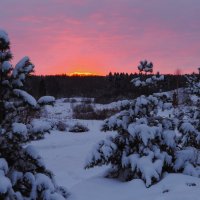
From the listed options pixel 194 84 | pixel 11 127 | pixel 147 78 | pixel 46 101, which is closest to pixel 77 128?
pixel 194 84

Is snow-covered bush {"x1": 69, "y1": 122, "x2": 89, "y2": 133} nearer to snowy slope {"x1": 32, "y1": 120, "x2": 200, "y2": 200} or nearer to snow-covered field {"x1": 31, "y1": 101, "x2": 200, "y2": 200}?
snowy slope {"x1": 32, "y1": 120, "x2": 200, "y2": 200}

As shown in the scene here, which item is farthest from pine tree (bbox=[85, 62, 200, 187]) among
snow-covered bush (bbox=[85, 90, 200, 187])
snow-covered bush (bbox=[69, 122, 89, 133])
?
snow-covered bush (bbox=[69, 122, 89, 133])

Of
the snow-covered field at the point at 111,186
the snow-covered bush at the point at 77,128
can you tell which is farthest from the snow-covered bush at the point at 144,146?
the snow-covered bush at the point at 77,128

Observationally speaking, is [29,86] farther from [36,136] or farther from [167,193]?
[167,193]

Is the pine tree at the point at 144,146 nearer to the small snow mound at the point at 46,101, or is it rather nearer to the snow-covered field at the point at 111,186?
the snow-covered field at the point at 111,186

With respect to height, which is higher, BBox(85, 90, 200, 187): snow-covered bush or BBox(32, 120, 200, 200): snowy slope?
BBox(85, 90, 200, 187): snow-covered bush

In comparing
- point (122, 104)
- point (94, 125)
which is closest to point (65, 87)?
point (94, 125)

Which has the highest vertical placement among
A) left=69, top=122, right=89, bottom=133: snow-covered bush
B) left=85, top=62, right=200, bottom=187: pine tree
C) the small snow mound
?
the small snow mound

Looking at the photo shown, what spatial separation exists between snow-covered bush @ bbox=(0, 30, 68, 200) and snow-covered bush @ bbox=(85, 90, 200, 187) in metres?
3.04

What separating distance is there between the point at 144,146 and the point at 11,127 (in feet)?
13.1

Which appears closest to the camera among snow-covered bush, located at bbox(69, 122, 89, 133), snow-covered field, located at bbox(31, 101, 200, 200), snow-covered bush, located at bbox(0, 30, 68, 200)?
snow-covered bush, located at bbox(0, 30, 68, 200)

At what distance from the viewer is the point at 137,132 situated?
844cm

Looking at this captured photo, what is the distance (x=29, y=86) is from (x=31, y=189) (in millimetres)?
1311

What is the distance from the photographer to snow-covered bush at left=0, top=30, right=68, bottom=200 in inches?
208
